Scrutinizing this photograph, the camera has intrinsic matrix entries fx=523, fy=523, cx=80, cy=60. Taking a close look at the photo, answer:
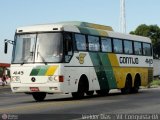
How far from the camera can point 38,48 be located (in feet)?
73.3

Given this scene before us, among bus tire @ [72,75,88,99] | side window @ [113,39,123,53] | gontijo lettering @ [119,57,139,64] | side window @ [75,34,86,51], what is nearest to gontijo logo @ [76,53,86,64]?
side window @ [75,34,86,51]

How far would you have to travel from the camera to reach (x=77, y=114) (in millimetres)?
15750

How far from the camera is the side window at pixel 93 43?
82.5 feet

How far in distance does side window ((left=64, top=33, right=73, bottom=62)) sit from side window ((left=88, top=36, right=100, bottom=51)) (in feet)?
7.27

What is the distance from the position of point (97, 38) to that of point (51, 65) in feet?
15.3

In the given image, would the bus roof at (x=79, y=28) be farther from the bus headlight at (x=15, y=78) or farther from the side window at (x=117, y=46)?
the bus headlight at (x=15, y=78)

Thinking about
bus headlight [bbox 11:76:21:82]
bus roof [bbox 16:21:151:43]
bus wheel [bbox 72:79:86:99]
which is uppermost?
bus roof [bbox 16:21:151:43]

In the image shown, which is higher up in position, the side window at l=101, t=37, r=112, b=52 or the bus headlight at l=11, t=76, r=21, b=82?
the side window at l=101, t=37, r=112, b=52

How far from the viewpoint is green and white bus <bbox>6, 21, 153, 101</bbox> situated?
2216 centimetres

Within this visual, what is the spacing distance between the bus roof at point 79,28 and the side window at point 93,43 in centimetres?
25

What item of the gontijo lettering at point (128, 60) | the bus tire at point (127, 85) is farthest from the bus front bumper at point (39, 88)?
the bus tire at point (127, 85)

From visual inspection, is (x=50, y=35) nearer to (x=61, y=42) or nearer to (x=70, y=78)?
(x=61, y=42)

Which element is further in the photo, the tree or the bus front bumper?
the tree

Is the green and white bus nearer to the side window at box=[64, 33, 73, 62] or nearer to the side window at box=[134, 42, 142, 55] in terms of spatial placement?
the side window at box=[64, 33, 73, 62]
